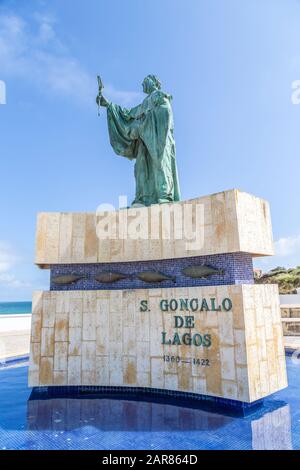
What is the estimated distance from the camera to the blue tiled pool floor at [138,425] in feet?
19.9

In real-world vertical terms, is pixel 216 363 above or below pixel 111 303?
below

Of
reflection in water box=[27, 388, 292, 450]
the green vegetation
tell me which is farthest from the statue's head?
the green vegetation

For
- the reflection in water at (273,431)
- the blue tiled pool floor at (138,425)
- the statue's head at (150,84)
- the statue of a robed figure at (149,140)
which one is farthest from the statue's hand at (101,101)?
the reflection in water at (273,431)

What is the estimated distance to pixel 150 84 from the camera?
12133 millimetres

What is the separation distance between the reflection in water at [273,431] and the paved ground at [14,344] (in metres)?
11.5

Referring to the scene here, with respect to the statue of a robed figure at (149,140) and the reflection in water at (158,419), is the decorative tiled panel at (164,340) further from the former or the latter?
the statue of a robed figure at (149,140)

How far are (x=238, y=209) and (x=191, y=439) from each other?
5.42 m

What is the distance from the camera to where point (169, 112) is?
11.4 meters

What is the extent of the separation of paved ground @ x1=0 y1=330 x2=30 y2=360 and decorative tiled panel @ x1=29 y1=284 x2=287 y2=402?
6144 mm

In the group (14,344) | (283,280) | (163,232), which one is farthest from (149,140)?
(283,280)

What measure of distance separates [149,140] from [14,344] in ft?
40.9

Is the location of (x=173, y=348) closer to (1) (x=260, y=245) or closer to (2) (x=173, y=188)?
(1) (x=260, y=245)

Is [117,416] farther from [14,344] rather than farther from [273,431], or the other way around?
[14,344]

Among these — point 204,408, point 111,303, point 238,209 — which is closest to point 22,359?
point 111,303
